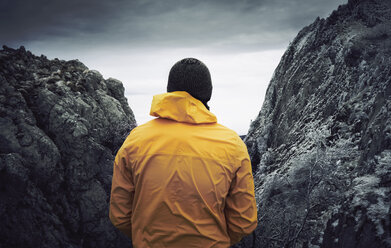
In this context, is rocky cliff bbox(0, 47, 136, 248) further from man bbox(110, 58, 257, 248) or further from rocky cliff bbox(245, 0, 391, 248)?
man bbox(110, 58, 257, 248)

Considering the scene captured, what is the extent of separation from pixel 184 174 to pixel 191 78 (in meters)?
0.90

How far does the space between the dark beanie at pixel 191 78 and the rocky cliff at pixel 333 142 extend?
276 centimetres

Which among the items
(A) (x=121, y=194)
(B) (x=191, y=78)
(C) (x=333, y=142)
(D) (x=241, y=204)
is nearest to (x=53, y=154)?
(A) (x=121, y=194)

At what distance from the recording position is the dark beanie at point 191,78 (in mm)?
2379

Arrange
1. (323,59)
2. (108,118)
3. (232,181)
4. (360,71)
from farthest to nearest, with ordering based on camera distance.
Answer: (108,118) → (323,59) → (360,71) → (232,181)

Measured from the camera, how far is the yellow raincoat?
6.87 ft

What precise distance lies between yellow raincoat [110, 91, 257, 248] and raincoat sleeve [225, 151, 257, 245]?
10mm

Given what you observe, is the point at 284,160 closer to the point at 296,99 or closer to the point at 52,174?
the point at 296,99

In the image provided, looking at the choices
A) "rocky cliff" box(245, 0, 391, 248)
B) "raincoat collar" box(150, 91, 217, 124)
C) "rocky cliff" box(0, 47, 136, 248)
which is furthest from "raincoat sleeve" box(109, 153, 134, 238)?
"rocky cliff" box(0, 47, 136, 248)

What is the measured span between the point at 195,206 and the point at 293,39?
10.9m

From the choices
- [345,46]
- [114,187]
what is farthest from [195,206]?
[345,46]

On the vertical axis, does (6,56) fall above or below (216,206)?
above

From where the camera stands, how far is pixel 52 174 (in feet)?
27.8

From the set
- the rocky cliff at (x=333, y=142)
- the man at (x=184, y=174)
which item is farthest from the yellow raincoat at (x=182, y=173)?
the rocky cliff at (x=333, y=142)
